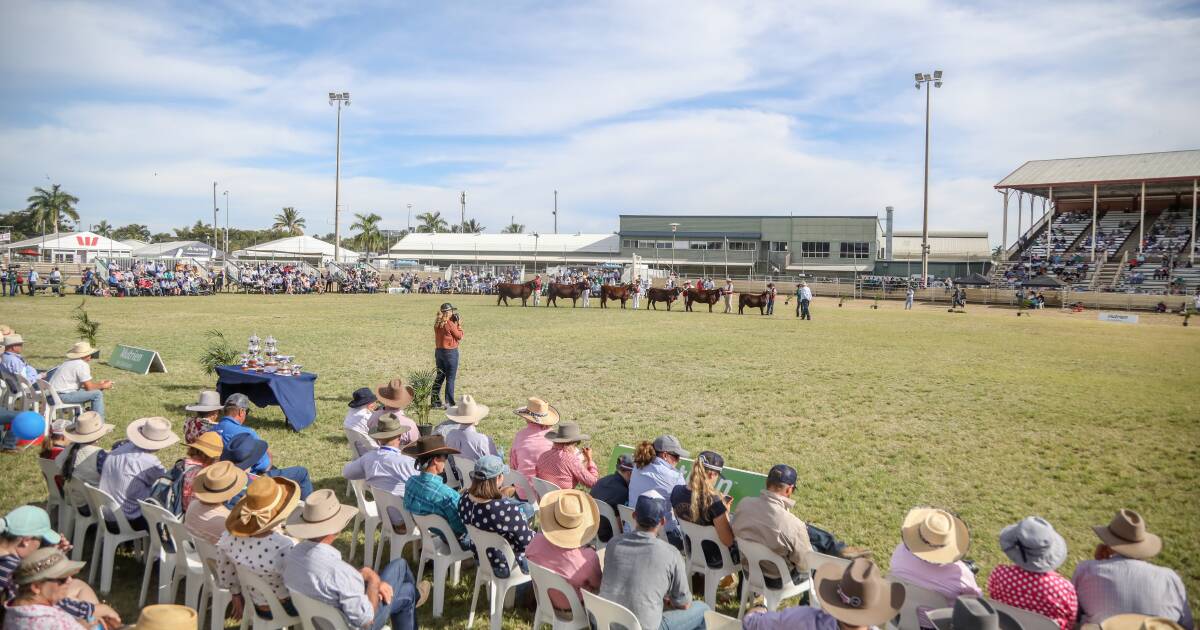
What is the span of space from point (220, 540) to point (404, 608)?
1217 millimetres

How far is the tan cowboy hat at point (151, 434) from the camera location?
5.65 meters

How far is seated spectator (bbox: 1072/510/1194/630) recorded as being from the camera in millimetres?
3773

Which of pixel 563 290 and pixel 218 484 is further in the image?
pixel 563 290

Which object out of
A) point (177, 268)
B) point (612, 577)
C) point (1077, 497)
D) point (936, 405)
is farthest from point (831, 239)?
point (612, 577)

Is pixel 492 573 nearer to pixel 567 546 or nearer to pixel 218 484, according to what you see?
pixel 567 546

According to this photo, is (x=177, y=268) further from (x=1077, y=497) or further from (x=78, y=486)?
(x=1077, y=497)

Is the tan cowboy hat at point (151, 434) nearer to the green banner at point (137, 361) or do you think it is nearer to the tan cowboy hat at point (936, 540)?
the tan cowboy hat at point (936, 540)

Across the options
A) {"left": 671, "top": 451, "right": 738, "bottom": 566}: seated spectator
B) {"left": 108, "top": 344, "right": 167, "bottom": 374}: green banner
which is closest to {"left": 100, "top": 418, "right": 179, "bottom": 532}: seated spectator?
{"left": 671, "top": 451, "right": 738, "bottom": 566}: seated spectator

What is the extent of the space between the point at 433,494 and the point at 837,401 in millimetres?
8496

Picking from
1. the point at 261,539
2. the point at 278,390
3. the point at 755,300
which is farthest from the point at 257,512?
the point at 755,300

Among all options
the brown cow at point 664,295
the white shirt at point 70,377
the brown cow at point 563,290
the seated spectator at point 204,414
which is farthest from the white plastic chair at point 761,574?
the brown cow at point 563,290

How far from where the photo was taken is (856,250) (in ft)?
223

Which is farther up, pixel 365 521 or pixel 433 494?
pixel 433 494

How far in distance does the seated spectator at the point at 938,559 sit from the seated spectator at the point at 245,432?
15.6 feet
